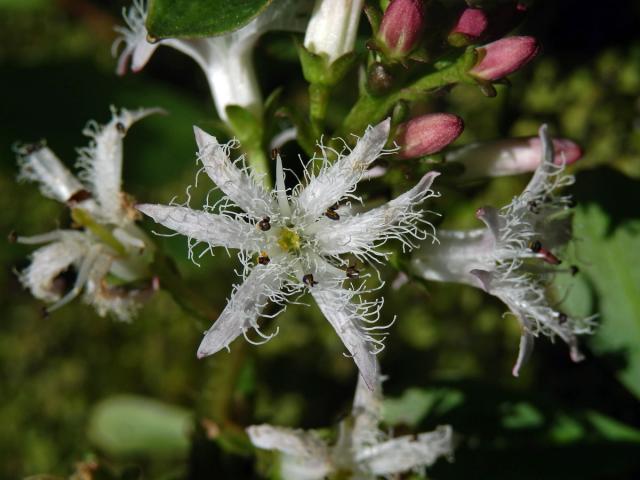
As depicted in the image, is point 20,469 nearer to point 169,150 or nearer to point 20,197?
point 20,197

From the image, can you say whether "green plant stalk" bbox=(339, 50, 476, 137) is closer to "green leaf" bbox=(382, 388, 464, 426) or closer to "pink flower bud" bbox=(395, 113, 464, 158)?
"pink flower bud" bbox=(395, 113, 464, 158)

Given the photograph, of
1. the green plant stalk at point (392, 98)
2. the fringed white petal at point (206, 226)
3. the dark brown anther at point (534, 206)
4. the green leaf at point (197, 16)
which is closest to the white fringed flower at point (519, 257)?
the dark brown anther at point (534, 206)

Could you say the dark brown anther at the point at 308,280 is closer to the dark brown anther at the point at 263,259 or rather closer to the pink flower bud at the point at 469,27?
the dark brown anther at the point at 263,259

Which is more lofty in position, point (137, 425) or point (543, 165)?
point (543, 165)

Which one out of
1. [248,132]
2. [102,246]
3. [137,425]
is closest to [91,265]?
[102,246]

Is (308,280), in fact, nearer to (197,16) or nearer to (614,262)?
(197,16)

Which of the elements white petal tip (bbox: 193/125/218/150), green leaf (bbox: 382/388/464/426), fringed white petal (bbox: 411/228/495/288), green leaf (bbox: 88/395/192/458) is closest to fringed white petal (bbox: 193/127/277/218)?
white petal tip (bbox: 193/125/218/150)
